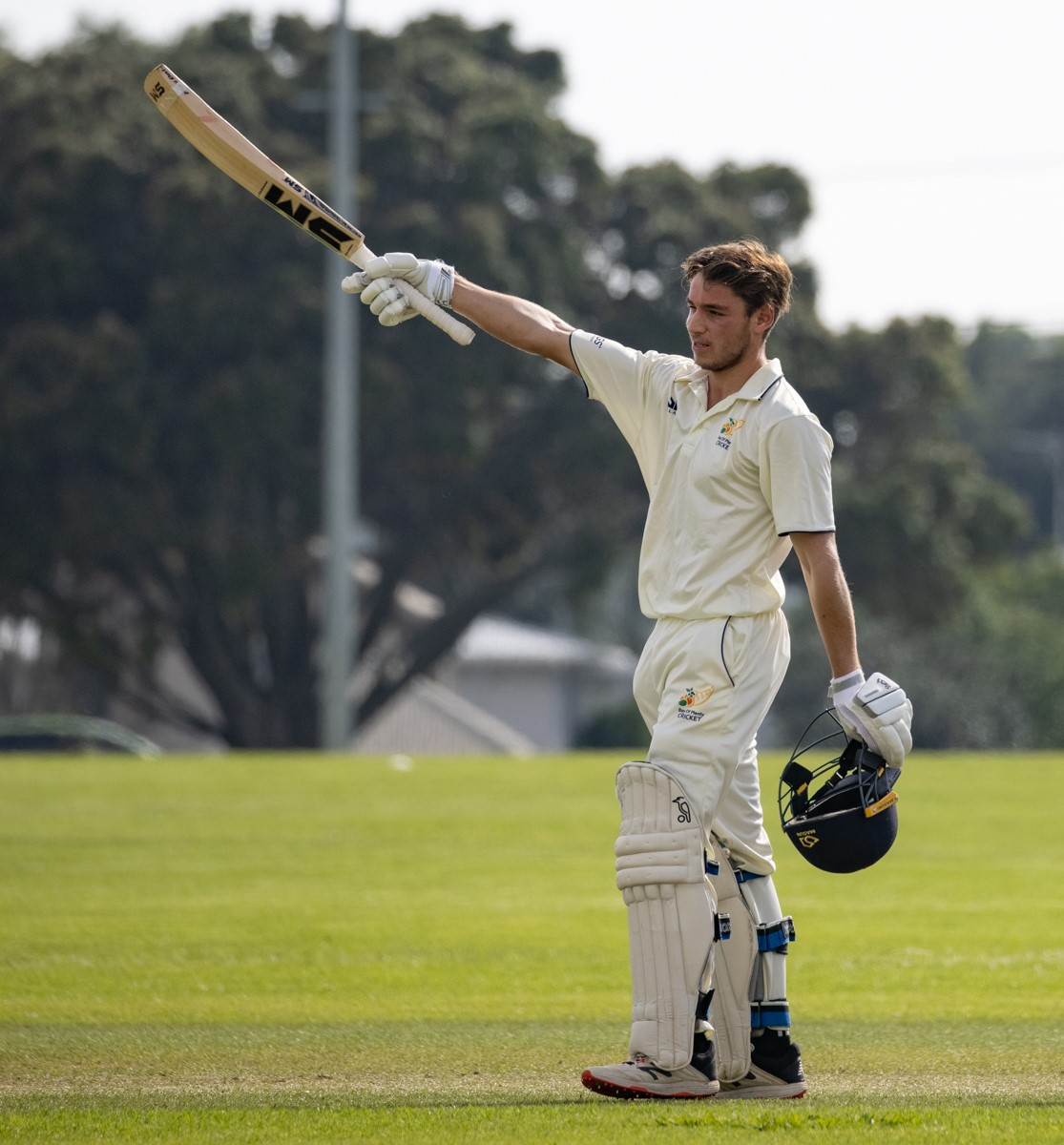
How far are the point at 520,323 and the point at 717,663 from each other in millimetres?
1210

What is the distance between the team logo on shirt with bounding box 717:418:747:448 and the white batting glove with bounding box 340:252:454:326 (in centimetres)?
104

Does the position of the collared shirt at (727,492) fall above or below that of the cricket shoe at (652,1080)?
above

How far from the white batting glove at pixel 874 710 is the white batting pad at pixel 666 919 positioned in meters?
0.49

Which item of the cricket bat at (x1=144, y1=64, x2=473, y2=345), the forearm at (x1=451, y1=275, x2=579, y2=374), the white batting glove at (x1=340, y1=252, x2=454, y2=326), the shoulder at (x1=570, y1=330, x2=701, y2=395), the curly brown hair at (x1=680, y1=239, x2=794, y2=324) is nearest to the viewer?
the curly brown hair at (x1=680, y1=239, x2=794, y2=324)

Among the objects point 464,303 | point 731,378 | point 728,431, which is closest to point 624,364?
point 731,378

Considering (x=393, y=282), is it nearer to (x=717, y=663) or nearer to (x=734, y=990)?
(x=717, y=663)

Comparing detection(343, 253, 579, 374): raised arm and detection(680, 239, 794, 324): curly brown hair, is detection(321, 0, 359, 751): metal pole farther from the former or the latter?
detection(680, 239, 794, 324): curly brown hair

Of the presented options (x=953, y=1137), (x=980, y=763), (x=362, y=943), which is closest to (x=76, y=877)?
(x=362, y=943)

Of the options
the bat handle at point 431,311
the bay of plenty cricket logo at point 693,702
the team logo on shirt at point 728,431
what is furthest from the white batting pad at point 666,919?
the bat handle at point 431,311

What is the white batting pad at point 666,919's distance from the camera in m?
5.47

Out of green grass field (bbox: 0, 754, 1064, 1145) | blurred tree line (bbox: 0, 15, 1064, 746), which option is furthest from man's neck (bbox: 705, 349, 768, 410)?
blurred tree line (bbox: 0, 15, 1064, 746)

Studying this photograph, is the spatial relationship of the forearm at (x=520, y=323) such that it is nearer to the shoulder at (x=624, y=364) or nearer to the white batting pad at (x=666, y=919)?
the shoulder at (x=624, y=364)

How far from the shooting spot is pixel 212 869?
487 inches

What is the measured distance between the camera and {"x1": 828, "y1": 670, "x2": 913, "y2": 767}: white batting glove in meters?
5.50
